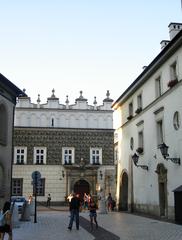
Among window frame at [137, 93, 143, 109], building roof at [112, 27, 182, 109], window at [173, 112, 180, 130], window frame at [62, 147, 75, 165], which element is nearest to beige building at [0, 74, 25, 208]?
building roof at [112, 27, 182, 109]

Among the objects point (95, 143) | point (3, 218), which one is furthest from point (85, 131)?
point (3, 218)

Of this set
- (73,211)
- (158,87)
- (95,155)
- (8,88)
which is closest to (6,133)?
(8,88)

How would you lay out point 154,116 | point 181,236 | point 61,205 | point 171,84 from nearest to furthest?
point 181,236 → point 171,84 → point 154,116 → point 61,205

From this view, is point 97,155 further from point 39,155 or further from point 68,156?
point 39,155

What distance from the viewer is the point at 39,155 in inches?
1767

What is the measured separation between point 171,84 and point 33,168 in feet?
84.7

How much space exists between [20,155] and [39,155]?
2.12 metres

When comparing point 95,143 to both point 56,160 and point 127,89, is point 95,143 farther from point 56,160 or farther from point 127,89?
Answer: point 127,89

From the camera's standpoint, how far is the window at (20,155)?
146ft

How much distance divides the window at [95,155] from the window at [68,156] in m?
2.28

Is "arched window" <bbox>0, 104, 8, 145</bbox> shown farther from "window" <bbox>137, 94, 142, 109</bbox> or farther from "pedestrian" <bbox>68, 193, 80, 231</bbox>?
"window" <bbox>137, 94, 142, 109</bbox>

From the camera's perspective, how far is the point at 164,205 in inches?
953

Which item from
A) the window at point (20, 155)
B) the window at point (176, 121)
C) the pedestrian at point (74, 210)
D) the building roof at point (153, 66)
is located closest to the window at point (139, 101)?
the building roof at point (153, 66)

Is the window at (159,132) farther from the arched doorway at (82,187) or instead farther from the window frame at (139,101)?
the arched doorway at (82,187)
